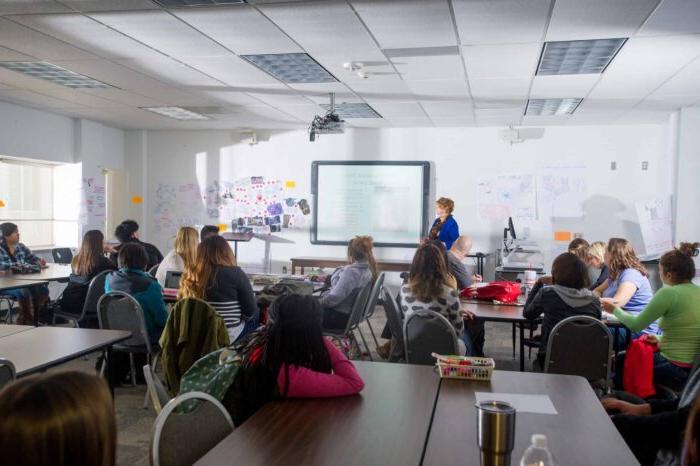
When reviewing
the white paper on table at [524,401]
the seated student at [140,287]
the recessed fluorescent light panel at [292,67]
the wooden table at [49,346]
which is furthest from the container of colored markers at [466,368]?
the recessed fluorescent light panel at [292,67]

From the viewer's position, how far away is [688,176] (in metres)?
6.62

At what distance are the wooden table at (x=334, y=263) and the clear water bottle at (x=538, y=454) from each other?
6.59 meters

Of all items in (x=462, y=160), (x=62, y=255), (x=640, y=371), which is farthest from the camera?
(x=462, y=160)

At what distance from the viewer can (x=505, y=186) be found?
7.89 m

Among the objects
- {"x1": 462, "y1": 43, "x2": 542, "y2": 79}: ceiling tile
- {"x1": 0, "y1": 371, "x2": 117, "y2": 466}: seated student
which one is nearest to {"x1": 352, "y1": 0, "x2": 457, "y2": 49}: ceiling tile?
{"x1": 462, "y1": 43, "x2": 542, "y2": 79}: ceiling tile

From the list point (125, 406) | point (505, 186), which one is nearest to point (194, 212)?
point (505, 186)

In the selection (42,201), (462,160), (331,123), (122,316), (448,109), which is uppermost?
(448,109)

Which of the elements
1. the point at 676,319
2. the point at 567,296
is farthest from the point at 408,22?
the point at 676,319

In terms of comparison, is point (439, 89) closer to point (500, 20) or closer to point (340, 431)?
point (500, 20)

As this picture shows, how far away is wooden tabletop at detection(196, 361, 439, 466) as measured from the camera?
1552 millimetres

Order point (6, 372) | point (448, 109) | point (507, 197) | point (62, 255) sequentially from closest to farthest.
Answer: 1. point (6, 372)
2. point (448, 109)
3. point (62, 255)
4. point (507, 197)

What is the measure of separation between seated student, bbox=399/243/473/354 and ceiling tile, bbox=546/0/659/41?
1.61 metres

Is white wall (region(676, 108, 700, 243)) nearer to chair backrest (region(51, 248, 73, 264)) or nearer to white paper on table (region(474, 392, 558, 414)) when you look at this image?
white paper on table (region(474, 392, 558, 414))

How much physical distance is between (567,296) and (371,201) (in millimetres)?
5001
